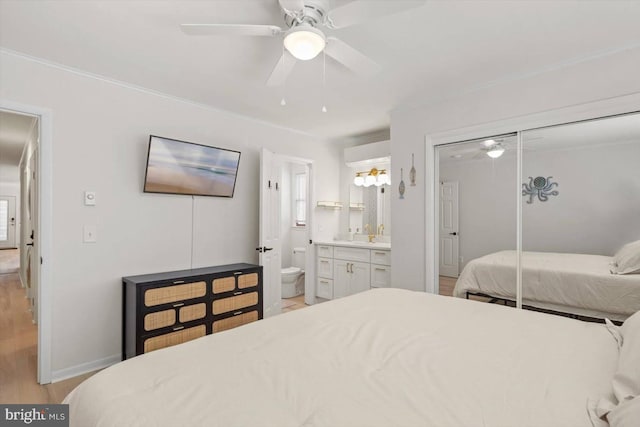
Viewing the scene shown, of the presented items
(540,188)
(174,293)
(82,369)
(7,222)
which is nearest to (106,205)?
(174,293)

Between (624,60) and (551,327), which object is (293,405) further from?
(624,60)

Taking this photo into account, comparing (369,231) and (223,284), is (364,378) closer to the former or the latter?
(223,284)

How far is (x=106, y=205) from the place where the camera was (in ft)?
9.48

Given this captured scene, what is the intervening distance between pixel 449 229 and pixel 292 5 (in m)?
2.50

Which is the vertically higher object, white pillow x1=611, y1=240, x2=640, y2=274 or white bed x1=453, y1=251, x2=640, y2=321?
white pillow x1=611, y1=240, x2=640, y2=274

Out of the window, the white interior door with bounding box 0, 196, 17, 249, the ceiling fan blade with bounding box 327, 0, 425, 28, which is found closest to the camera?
the ceiling fan blade with bounding box 327, 0, 425, 28

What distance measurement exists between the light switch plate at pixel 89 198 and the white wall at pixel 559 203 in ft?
10.4

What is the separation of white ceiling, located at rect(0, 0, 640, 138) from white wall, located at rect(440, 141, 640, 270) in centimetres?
72

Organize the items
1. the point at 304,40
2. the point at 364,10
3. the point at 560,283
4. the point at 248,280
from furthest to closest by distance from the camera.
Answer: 1. the point at 248,280
2. the point at 560,283
3. the point at 304,40
4. the point at 364,10

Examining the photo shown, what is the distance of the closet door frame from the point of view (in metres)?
2.42

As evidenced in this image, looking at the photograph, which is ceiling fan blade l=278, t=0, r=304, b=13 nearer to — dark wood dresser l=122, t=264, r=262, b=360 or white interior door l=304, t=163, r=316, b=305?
dark wood dresser l=122, t=264, r=262, b=360

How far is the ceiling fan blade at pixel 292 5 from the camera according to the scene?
1625mm

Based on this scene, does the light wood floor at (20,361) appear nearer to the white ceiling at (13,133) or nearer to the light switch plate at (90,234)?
the light switch plate at (90,234)

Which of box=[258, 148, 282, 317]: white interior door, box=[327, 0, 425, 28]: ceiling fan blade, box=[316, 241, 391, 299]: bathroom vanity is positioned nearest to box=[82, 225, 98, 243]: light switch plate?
box=[258, 148, 282, 317]: white interior door
